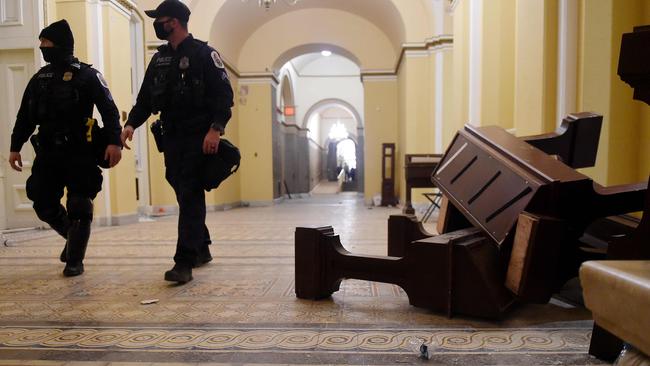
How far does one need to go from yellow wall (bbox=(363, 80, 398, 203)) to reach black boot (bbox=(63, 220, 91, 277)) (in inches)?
368

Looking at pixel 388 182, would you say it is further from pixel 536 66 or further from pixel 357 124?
pixel 357 124

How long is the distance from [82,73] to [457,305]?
2.77 meters

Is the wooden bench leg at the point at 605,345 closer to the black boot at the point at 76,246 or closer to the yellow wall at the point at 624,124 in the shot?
the yellow wall at the point at 624,124

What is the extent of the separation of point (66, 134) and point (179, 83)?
853 mm

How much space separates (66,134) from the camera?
2834 millimetres

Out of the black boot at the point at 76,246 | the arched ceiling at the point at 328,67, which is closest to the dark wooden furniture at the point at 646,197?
the black boot at the point at 76,246

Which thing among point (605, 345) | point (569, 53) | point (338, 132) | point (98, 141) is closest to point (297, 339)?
point (605, 345)

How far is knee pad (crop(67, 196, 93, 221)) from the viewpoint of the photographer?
291cm

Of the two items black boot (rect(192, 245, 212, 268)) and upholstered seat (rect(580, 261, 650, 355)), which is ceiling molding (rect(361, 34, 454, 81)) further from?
upholstered seat (rect(580, 261, 650, 355))

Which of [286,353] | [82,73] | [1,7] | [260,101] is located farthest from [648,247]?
[260,101]

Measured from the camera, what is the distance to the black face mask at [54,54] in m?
2.84

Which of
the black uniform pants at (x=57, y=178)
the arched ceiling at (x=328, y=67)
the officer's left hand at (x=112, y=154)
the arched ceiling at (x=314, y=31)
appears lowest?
the black uniform pants at (x=57, y=178)

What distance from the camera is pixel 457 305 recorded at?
1958 mm

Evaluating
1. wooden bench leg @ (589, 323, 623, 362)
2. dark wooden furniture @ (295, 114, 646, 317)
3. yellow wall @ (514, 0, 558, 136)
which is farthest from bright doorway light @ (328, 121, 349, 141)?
wooden bench leg @ (589, 323, 623, 362)
